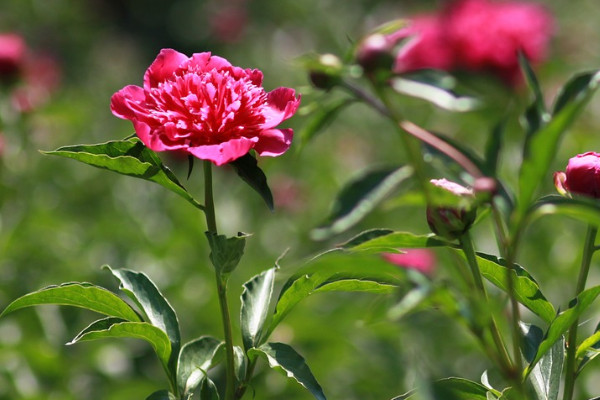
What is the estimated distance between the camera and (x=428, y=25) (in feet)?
8.27

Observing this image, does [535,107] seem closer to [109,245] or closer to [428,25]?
[109,245]

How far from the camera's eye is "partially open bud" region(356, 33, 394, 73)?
2.14 ft

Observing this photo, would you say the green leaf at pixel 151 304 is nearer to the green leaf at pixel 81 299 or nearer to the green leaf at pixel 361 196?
the green leaf at pixel 81 299

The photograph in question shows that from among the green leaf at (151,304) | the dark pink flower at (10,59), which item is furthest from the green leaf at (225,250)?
the dark pink flower at (10,59)

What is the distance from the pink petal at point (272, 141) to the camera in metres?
0.80

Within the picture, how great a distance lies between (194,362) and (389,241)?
9.6 inches

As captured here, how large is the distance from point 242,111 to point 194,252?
4.06 feet

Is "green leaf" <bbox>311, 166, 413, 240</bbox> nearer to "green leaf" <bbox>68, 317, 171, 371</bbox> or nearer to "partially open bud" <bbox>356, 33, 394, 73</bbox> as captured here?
"partially open bud" <bbox>356, 33, 394, 73</bbox>

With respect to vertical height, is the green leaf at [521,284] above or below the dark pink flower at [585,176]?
below

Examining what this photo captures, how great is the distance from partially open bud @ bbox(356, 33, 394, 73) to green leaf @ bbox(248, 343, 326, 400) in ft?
0.87

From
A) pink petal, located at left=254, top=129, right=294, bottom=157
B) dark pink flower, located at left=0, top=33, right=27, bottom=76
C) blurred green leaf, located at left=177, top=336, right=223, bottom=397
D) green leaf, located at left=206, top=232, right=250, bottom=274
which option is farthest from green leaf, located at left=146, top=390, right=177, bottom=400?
dark pink flower, located at left=0, top=33, right=27, bottom=76

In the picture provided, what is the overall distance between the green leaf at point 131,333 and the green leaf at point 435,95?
0.30 m

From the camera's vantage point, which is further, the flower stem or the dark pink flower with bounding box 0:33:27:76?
the dark pink flower with bounding box 0:33:27:76

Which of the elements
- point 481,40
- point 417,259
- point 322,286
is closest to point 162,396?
point 322,286
